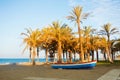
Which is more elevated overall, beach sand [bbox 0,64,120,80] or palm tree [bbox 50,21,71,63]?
palm tree [bbox 50,21,71,63]


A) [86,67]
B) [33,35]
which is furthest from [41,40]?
[86,67]

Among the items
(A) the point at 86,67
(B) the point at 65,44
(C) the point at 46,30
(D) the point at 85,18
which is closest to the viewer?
(A) the point at 86,67

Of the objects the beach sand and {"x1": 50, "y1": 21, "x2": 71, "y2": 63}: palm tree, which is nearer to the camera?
the beach sand

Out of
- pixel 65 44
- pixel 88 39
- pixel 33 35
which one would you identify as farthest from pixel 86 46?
pixel 33 35

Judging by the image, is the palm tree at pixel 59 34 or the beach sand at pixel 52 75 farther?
the palm tree at pixel 59 34

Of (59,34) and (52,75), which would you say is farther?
(59,34)

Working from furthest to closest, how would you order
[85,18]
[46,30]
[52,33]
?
1. [46,30]
2. [52,33]
3. [85,18]

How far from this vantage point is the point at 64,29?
171ft

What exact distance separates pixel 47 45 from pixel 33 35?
6.12m

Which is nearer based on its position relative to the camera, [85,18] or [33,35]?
[85,18]

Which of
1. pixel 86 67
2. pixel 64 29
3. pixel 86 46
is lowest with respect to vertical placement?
pixel 86 67

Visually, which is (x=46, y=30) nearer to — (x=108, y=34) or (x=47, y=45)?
(x=47, y=45)

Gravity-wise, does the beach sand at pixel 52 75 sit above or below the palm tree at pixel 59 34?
below

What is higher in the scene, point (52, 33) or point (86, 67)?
point (52, 33)
